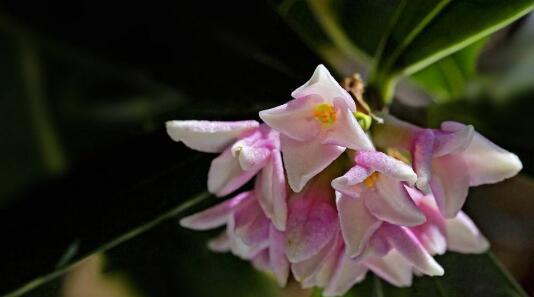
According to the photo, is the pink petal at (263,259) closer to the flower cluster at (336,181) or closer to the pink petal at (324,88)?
the flower cluster at (336,181)

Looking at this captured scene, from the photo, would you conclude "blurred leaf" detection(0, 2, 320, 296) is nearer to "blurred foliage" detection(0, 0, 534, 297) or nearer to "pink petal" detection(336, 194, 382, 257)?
"blurred foliage" detection(0, 0, 534, 297)

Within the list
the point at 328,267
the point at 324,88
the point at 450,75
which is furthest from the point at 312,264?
the point at 450,75

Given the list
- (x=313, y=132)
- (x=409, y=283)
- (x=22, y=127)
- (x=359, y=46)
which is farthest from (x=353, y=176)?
(x=22, y=127)

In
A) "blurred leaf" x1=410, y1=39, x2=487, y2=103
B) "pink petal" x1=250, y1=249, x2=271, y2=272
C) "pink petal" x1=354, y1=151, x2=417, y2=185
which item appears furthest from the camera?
"blurred leaf" x1=410, y1=39, x2=487, y2=103

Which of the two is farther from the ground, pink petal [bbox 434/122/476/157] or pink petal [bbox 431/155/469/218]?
pink petal [bbox 434/122/476/157]

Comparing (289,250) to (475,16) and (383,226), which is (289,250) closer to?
(383,226)

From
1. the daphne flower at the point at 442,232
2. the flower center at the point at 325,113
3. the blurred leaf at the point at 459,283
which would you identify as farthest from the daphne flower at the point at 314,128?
the blurred leaf at the point at 459,283

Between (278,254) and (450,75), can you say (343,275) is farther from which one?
(450,75)

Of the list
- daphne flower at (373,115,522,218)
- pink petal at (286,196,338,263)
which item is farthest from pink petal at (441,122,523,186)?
pink petal at (286,196,338,263)
